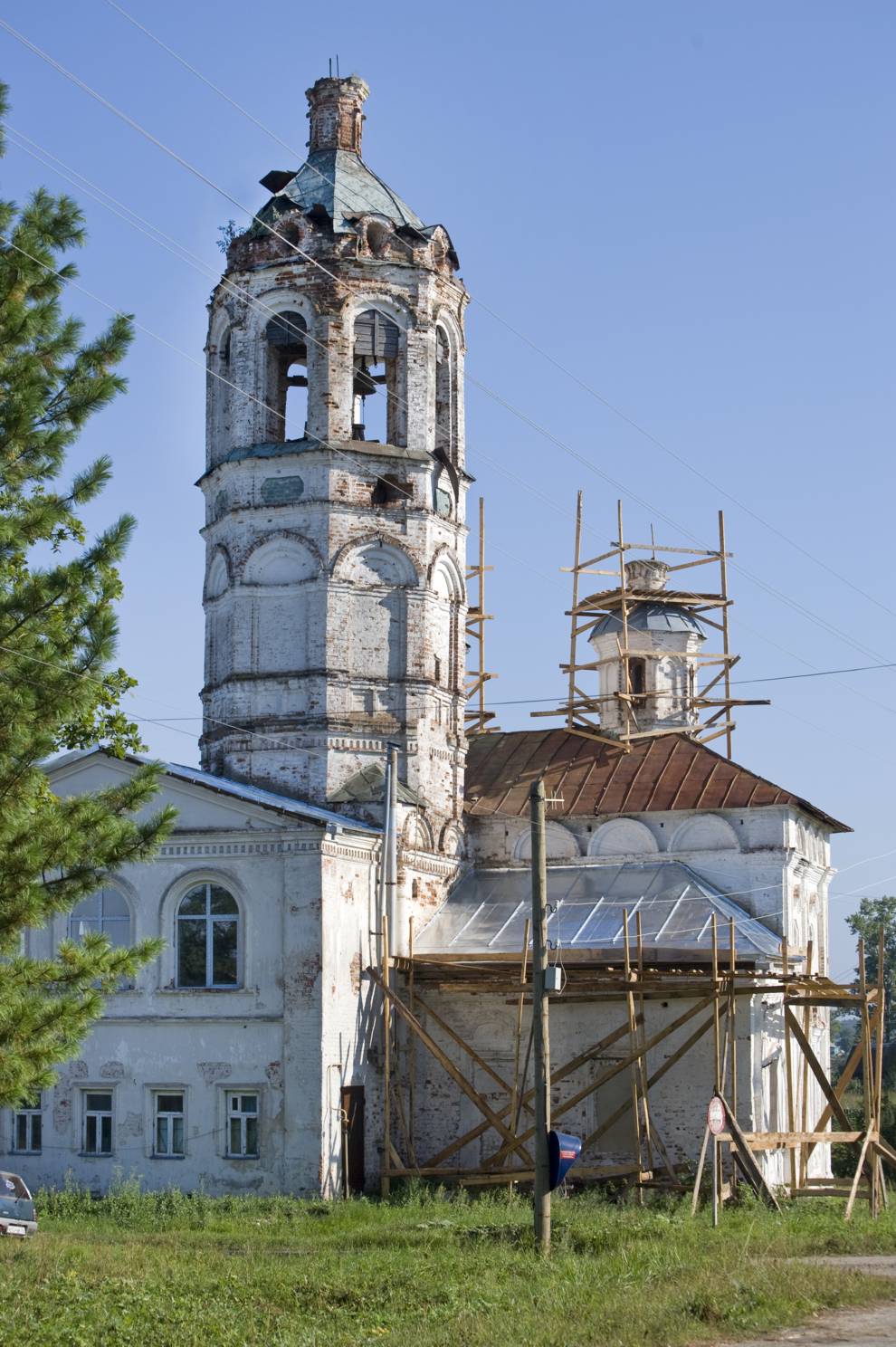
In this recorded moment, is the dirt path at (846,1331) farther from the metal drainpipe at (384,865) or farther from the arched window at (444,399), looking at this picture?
the arched window at (444,399)

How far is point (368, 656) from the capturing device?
87.7 ft

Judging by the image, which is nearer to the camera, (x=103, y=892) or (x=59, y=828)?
(x=59, y=828)

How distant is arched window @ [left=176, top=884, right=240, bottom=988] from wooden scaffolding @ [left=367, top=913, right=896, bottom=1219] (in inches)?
83.6

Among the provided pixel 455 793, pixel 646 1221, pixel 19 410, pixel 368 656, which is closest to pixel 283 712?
pixel 368 656

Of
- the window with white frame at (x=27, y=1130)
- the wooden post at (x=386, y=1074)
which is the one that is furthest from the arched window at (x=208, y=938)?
the window with white frame at (x=27, y=1130)

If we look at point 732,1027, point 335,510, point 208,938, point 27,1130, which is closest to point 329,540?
point 335,510

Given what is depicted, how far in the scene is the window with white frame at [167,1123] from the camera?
24.2 meters

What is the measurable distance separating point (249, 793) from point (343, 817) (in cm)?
143

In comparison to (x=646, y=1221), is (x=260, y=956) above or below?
above

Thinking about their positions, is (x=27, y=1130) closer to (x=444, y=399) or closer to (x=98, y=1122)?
(x=98, y=1122)

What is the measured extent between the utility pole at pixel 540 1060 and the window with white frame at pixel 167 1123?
27.5ft

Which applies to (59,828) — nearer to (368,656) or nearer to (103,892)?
(103,892)

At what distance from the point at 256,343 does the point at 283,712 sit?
18.7ft

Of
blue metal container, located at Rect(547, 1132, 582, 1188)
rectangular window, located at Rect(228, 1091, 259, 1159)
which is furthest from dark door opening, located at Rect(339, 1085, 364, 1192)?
blue metal container, located at Rect(547, 1132, 582, 1188)
